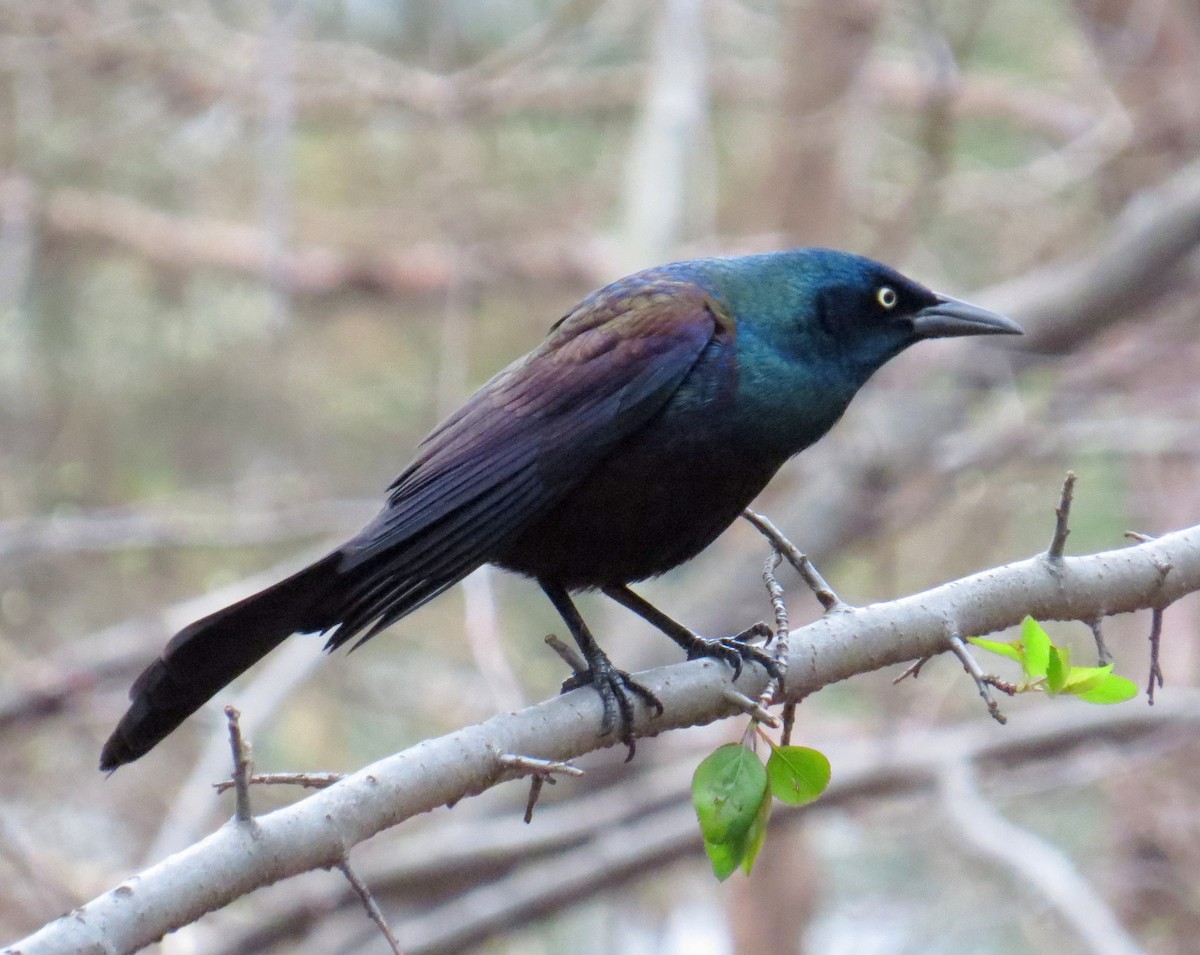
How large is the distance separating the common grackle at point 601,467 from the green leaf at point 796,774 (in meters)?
0.54

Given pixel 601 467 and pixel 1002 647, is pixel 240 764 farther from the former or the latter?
pixel 601 467

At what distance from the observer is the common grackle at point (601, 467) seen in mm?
2633

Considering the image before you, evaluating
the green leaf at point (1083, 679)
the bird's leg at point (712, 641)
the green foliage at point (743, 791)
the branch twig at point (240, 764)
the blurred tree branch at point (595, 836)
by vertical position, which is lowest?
the blurred tree branch at point (595, 836)

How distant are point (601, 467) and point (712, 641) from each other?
1.34 feet

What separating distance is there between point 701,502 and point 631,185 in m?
4.82

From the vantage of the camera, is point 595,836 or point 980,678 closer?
point 980,678

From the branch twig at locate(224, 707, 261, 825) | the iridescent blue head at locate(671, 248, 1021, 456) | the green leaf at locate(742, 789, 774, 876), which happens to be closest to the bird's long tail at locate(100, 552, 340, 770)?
the branch twig at locate(224, 707, 261, 825)

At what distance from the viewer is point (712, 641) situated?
288 cm

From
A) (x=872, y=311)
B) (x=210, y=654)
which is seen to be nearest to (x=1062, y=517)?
(x=872, y=311)

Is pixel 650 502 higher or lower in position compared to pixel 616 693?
higher

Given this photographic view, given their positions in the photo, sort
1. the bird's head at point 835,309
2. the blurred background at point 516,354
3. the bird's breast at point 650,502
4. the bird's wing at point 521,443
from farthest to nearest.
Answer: the blurred background at point 516,354
the bird's head at point 835,309
the bird's breast at point 650,502
the bird's wing at point 521,443

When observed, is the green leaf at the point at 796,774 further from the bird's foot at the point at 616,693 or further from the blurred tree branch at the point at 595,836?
the blurred tree branch at the point at 595,836

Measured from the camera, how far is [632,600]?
321cm

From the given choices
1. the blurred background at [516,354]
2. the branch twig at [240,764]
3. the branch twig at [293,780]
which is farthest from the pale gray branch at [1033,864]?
the branch twig at [240,764]
